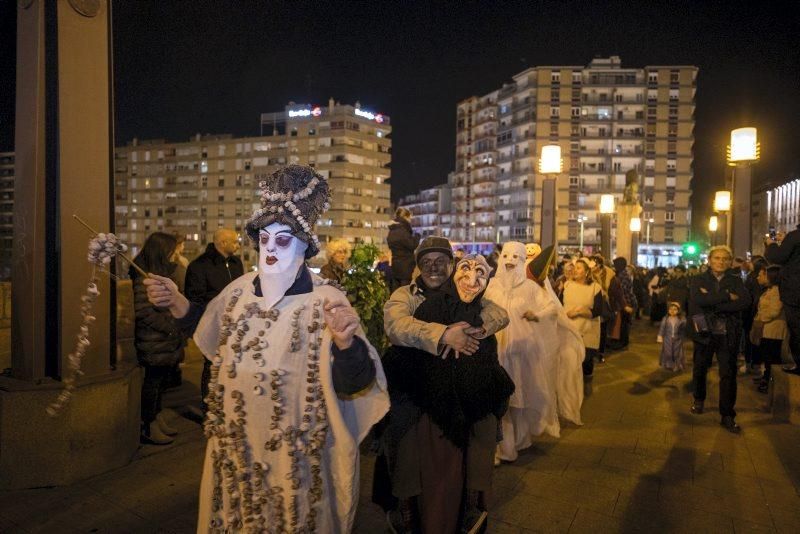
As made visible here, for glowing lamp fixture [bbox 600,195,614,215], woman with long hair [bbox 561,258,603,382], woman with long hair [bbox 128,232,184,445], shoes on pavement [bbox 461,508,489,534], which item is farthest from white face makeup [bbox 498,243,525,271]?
glowing lamp fixture [bbox 600,195,614,215]

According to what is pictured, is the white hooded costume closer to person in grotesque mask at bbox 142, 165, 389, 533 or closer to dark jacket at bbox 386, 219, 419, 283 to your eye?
person in grotesque mask at bbox 142, 165, 389, 533

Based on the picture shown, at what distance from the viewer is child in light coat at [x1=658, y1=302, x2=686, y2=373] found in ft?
30.3

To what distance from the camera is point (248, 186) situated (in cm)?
9369

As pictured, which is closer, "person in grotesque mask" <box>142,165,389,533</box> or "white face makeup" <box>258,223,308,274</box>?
"person in grotesque mask" <box>142,165,389,533</box>

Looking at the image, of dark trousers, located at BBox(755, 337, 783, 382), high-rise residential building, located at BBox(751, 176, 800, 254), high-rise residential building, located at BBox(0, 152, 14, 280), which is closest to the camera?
high-rise residential building, located at BBox(0, 152, 14, 280)

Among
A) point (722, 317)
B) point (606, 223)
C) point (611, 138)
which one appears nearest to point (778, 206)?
point (611, 138)

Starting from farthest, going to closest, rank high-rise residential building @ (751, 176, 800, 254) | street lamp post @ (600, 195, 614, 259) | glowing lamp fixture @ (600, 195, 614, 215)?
high-rise residential building @ (751, 176, 800, 254) < glowing lamp fixture @ (600, 195, 614, 215) < street lamp post @ (600, 195, 614, 259)

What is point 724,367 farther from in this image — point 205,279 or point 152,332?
point 152,332

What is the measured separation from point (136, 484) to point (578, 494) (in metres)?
3.52

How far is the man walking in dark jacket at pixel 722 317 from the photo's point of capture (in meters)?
6.19

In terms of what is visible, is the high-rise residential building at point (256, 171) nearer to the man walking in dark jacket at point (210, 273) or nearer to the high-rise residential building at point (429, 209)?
the high-rise residential building at point (429, 209)

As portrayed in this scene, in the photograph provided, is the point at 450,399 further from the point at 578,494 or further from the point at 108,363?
the point at 108,363

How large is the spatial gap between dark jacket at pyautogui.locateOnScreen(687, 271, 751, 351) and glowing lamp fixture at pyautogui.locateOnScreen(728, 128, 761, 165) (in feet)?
12.2

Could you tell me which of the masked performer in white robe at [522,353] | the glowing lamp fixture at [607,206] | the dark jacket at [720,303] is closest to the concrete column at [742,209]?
the dark jacket at [720,303]
